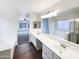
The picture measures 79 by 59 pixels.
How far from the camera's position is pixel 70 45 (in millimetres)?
2053

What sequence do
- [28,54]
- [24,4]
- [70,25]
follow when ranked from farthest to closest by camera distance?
[28,54] < [24,4] < [70,25]

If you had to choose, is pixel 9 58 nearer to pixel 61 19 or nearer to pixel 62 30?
pixel 62 30

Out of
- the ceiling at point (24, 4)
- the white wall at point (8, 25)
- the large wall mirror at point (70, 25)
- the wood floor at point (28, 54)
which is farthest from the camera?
the white wall at point (8, 25)

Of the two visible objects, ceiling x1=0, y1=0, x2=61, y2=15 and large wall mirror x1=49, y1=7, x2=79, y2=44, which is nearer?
large wall mirror x1=49, y1=7, x2=79, y2=44

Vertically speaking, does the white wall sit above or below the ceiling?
below

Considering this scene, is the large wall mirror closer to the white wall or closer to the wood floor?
the wood floor

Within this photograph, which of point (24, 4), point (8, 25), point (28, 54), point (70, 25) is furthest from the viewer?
point (8, 25)

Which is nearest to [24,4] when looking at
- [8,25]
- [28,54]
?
[8,25]

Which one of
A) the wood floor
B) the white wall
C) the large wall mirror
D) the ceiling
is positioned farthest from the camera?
the white wall

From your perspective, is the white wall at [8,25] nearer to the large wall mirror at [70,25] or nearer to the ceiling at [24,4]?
the ceiling at [24,4]

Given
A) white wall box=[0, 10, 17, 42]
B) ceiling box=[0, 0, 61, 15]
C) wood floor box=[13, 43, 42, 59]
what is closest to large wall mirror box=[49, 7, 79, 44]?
ceiling box=[0, 0, 61, 15]

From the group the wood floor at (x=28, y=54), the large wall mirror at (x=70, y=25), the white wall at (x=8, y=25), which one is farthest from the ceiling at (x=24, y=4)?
the wood floor at (x=28, y=54)

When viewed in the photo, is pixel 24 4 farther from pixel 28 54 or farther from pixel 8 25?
pixel 28 54

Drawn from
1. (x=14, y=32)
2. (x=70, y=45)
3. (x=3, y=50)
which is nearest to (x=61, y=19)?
(x=70, y=45)
